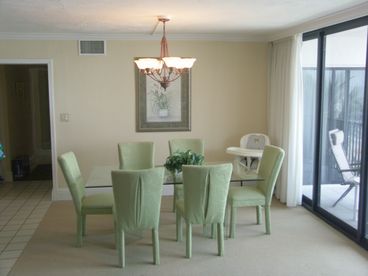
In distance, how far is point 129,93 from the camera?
5.71 m

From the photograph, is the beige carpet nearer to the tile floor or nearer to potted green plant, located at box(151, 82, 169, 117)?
the tile floor

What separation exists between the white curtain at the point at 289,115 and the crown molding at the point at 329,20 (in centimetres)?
10

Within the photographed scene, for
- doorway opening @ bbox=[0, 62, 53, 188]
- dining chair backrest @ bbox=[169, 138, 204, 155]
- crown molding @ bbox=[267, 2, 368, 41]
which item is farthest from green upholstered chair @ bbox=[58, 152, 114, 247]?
crown molding @ bbox=[267, 2, 368, 41]

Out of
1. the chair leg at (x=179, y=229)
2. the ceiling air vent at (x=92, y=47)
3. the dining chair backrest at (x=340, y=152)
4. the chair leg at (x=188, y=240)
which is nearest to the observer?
the chair leg at (x=188, y=240)

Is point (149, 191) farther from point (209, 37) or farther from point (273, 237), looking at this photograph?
point (209, 37)

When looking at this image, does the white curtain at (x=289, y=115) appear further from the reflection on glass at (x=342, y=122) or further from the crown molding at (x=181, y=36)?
the reflection on glass at (x=342, y=122)

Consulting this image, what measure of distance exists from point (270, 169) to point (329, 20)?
68.5 inches

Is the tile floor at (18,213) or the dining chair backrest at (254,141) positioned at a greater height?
the dining chair backrest at (254,141)

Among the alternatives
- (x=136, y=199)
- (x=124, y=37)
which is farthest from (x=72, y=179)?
(x=124, y=37)

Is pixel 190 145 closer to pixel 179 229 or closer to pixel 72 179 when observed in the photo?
pixel 179 229

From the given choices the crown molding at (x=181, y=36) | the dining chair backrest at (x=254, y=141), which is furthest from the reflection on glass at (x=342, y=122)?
the dining chair backrest at (x=254, y=141)

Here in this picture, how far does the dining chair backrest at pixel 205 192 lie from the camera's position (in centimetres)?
349

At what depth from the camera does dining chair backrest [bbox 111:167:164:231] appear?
10.9 ft

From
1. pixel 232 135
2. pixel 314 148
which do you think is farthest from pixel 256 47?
pixel 314 148
